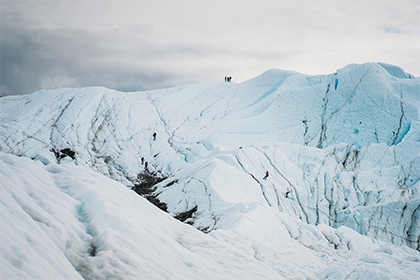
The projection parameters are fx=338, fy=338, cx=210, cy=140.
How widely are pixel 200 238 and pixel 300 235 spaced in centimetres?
1439

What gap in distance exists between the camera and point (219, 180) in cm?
3188

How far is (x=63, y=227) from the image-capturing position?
8320 millimetres

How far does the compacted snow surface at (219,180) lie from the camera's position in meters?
8.74

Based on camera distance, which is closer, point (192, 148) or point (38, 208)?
point (38, 208)

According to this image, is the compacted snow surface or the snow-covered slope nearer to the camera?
the snow-covered slope

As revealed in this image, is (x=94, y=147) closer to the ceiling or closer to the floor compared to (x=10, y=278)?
closer to the floor

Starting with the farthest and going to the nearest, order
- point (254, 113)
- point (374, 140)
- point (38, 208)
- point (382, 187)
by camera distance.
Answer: point (254, 113) < point (374, 140) < point (382, 187) < point (38, 208)

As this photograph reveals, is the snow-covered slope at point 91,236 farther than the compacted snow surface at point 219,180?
No

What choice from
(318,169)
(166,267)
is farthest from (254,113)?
(166,267)

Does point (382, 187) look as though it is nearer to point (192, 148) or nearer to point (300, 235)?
point (300, 235)

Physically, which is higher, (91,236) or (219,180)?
(91,236)

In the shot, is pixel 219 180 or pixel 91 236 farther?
pixel 219 180

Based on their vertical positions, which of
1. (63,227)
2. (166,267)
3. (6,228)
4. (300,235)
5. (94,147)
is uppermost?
(6,228)

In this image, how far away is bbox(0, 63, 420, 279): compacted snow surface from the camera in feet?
28.7
